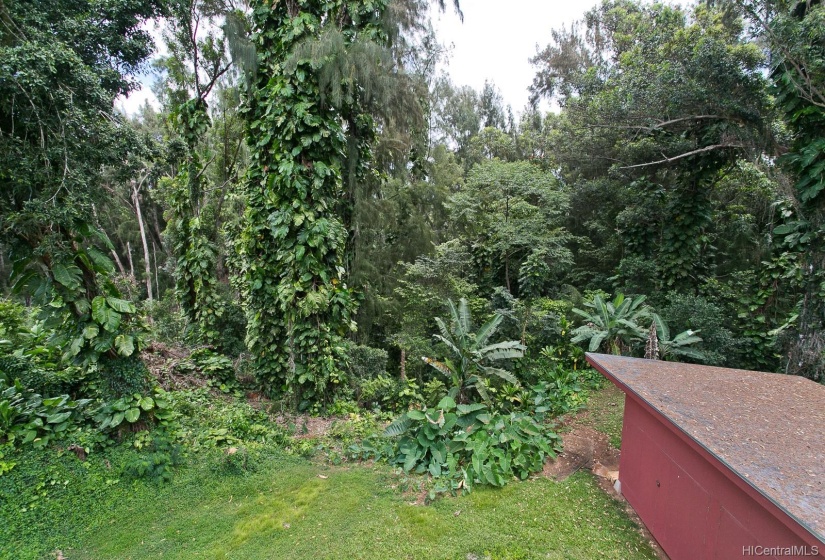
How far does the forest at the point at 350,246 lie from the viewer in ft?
12.7

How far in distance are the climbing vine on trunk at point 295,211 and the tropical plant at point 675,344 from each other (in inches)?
211

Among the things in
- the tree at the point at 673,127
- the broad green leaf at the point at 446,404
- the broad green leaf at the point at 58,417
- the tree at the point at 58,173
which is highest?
the tree at the point at 673,127

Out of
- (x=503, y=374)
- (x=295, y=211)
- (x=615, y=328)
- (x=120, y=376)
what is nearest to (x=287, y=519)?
(x=120, y=376)

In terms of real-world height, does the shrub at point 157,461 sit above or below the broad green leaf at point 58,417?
below

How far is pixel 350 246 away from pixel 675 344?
20.9 feet

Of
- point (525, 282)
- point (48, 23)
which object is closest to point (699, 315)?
point (525, 282)

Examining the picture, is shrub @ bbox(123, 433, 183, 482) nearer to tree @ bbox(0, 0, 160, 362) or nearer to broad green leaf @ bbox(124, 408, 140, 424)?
broad green leaf @ bbox(124, 408, 140, 424)

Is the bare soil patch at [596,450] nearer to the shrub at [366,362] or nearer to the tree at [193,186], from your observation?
the shrub at [366,362]

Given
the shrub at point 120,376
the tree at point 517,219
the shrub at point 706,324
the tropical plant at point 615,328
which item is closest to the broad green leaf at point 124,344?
the shrub at point 120,376

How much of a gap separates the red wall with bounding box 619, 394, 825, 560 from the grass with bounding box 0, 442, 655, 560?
31cm

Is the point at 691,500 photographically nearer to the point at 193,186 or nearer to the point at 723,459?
the point at 723,459

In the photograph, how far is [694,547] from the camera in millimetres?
2852

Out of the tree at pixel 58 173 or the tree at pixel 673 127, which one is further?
the tree at pixel 673 127

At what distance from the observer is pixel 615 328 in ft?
23.8
